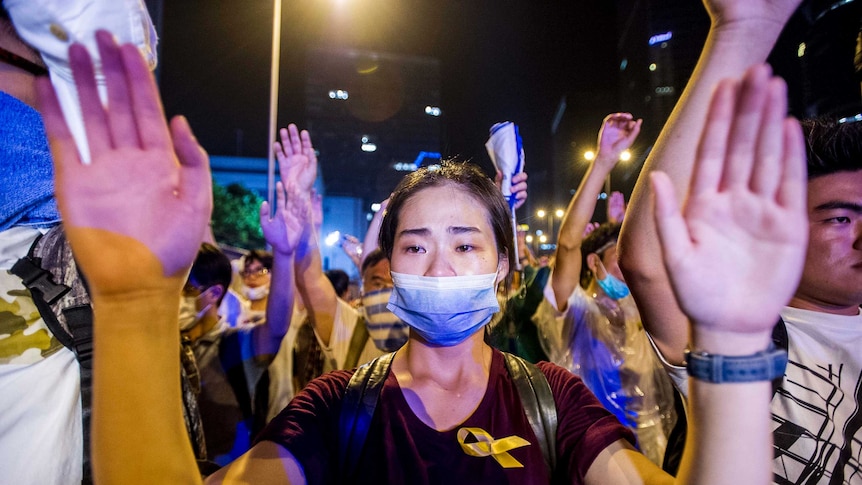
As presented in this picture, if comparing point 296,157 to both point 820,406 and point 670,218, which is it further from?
point 820,406

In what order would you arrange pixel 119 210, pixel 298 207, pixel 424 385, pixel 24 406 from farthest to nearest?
pixel 298 207 → pixel 424 385 → pixel 24 406 → pixel 119 210

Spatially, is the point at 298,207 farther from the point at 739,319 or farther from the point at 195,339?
the point at 739,319

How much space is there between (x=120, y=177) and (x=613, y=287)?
369 cm

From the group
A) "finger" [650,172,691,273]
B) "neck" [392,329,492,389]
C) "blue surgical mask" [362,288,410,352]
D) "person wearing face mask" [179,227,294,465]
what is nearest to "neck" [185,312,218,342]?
"person wearing face mask" [179,227,294,465]

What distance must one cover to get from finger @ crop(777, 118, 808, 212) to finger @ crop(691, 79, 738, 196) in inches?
4.3

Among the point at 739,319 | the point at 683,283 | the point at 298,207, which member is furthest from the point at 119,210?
the point at 298,207

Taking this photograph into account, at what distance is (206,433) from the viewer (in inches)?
130

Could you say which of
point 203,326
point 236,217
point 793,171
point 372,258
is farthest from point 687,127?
point 236,217

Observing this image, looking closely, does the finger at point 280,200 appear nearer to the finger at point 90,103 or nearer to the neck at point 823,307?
the finger at point 90,103

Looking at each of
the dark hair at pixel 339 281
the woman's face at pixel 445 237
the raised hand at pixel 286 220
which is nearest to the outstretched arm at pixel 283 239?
the raised hand at pixel 286 220

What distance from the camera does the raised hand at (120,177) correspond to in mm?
858

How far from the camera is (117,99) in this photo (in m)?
0.87

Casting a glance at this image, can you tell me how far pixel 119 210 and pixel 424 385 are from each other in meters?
1.32

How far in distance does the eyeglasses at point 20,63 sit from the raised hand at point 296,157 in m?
1.72
